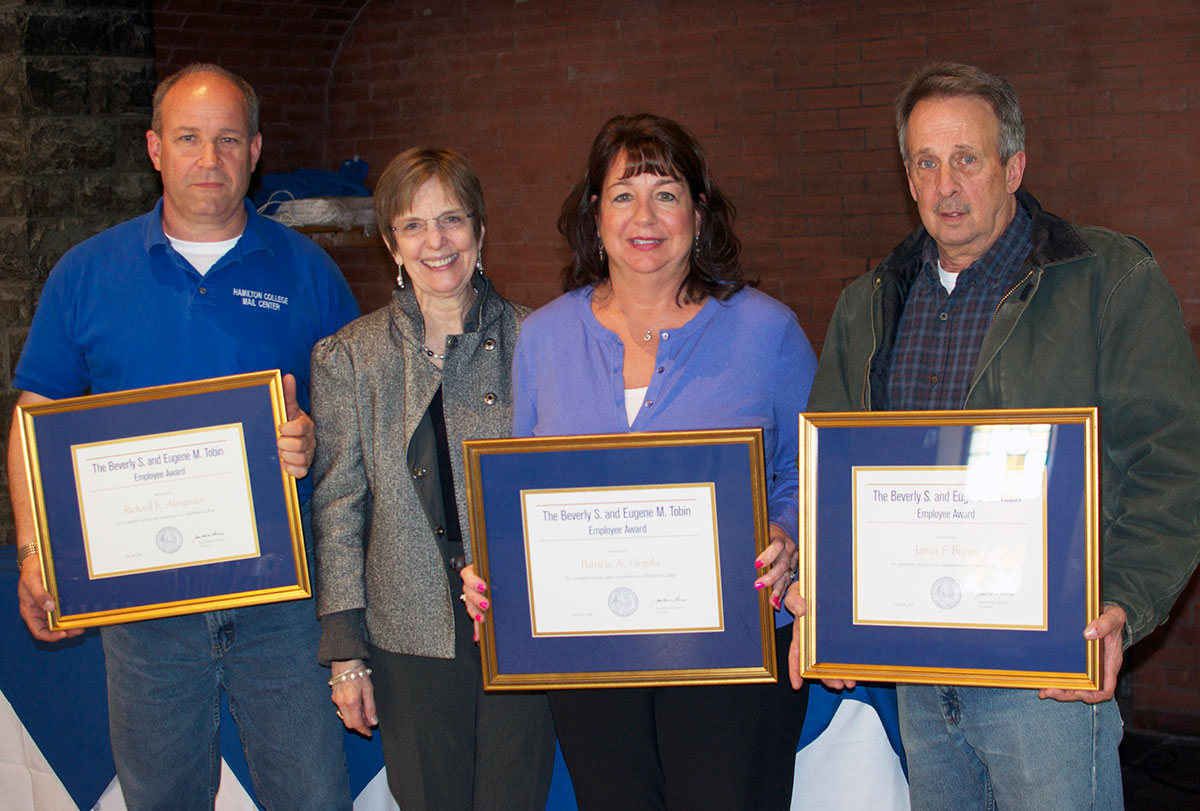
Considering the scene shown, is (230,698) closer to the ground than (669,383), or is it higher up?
closer to the ground

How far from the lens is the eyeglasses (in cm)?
213

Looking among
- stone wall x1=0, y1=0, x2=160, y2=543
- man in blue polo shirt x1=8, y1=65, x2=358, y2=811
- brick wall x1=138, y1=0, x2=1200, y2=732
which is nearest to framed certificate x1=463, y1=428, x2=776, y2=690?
man in blue polo shirt x1=8, y1=65, x2=358, y2=811

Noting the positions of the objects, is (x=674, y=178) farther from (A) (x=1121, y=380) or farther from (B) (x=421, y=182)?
(A) (x=1121, y=380)

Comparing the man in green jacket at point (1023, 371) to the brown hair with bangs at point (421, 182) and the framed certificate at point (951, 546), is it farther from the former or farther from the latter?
the brown hair with bangs at point (421, 182)

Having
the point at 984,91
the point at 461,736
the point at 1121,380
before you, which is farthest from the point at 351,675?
the point at 984,91

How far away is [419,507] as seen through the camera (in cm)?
205

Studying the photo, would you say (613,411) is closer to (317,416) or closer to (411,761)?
(317,416)

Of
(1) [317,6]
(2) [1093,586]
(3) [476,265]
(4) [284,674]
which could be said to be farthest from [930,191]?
(1) [317,6]

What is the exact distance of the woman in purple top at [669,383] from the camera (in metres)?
1.86

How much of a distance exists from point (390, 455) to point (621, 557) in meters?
0.54

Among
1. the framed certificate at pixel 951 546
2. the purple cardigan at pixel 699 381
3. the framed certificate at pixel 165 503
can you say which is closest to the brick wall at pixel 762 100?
the purple cardigan at pixel 699 381

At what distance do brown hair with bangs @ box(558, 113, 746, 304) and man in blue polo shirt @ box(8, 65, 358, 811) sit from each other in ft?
2.23

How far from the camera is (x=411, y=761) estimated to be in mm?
2018

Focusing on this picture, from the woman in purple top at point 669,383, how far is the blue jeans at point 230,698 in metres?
0.56
